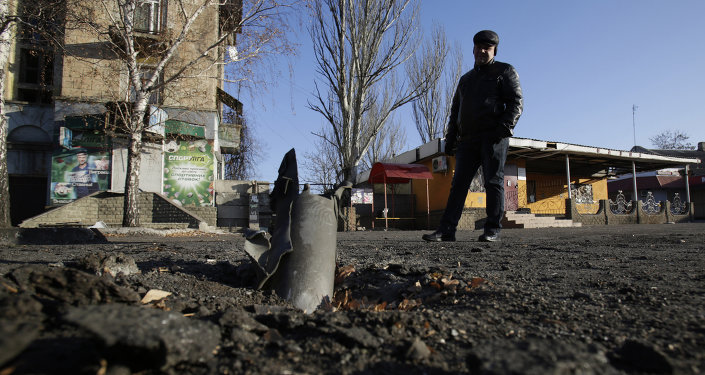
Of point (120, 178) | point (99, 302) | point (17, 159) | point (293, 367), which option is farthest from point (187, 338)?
point (17, 159)

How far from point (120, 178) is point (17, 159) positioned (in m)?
4.33

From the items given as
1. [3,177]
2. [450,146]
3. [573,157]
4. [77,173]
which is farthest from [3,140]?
[573,157]

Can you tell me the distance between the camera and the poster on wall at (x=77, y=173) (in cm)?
1584

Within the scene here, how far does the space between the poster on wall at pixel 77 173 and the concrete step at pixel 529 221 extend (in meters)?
16.0

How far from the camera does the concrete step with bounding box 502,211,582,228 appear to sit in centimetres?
1631

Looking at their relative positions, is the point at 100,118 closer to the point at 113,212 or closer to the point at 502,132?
the point at 113,212

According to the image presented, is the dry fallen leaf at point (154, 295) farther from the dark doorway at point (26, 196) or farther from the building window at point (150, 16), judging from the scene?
the dark doorway at point (26, 196)

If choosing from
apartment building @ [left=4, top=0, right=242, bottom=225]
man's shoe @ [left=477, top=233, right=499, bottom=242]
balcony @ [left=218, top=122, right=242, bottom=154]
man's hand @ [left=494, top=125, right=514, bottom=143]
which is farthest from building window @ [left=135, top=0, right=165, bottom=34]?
man's shoe @ [left=477, top=233, right=499, bottom=242]

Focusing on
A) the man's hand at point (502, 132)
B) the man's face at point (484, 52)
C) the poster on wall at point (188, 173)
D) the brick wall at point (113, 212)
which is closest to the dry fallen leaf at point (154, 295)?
the man's hand at point (502, 132)

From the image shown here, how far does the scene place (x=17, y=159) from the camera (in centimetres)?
1669

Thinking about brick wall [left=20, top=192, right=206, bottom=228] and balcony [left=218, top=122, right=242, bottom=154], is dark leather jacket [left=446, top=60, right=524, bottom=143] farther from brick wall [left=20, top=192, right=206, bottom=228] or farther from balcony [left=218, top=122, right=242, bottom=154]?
balcony [left=218, top=122, right=242, bottom=154]

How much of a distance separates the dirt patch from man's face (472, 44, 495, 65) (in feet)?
9.32

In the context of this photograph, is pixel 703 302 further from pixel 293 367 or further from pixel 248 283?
pixel 248 283

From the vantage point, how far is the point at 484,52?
15.0 ft
